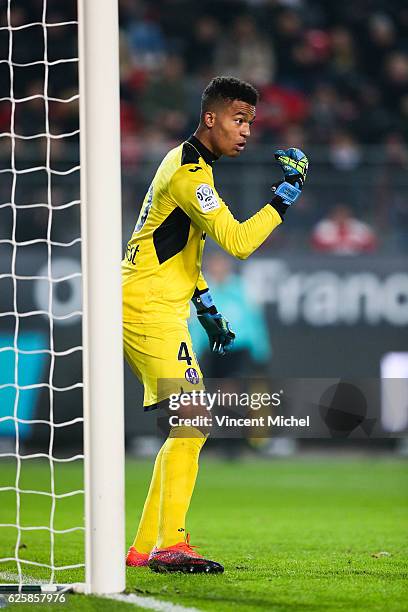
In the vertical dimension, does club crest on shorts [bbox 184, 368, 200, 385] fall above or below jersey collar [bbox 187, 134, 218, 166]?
below

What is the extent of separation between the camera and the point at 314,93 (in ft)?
44.3

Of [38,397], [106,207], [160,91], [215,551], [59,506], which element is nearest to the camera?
[106,207]

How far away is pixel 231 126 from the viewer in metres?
5.11

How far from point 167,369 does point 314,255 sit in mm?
6251

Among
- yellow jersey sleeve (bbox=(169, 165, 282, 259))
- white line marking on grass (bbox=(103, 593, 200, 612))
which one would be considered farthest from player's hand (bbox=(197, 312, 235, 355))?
white line marking on grass (bbox=(103, 593, 200, 612))

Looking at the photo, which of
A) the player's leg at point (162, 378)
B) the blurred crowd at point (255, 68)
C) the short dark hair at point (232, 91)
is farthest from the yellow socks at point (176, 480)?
the blurred crowd at point (255, 68)

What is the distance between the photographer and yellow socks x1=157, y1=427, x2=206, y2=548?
4.89m

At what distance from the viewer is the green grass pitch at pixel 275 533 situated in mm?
4281

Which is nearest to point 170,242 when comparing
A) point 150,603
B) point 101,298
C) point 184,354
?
point 184,354

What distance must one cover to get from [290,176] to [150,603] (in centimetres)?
196

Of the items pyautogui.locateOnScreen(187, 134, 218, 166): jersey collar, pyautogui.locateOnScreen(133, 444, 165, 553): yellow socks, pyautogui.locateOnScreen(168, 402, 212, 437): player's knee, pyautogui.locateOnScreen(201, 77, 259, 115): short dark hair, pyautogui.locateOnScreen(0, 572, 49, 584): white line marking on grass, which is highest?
pyautogui.locateOnScreen(201, 77, 259, 115): short dark hair

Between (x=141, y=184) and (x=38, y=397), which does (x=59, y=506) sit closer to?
(x=38, y=397)

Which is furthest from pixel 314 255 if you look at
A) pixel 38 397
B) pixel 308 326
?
pixel 38 397

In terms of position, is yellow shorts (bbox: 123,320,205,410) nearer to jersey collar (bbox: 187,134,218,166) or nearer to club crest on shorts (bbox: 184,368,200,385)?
club crest on shorts (bbox: 184,368,200,385)
